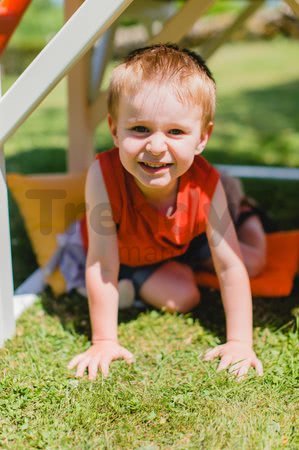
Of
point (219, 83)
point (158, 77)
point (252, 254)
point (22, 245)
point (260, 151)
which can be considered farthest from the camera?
point (219, 83)

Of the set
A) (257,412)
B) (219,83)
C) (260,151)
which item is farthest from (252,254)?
(219,83)

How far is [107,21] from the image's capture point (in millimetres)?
1507

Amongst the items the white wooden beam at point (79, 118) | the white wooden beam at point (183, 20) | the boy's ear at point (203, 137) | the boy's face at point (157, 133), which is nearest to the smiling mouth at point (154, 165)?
the boy's face at point (157, 133)

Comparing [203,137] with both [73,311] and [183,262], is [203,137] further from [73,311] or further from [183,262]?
[73,311]

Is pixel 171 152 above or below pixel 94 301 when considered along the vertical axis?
above

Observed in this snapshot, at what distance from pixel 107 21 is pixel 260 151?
324 cm

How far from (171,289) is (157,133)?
0.68 meters

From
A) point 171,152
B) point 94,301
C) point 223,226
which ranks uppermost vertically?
point 171,152

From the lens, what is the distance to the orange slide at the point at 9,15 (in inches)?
67.2

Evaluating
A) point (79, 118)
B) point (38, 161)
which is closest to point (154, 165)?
point (79, 118)

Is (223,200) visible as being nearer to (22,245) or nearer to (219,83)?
(22,245)

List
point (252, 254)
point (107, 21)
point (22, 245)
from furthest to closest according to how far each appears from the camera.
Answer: point (22, 245)
point (252, 254)
point (107, 21)

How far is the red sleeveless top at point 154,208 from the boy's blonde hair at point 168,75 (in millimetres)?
209

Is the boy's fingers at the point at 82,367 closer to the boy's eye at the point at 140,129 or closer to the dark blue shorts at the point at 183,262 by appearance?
the dark blue shorts at the point at 183,262
